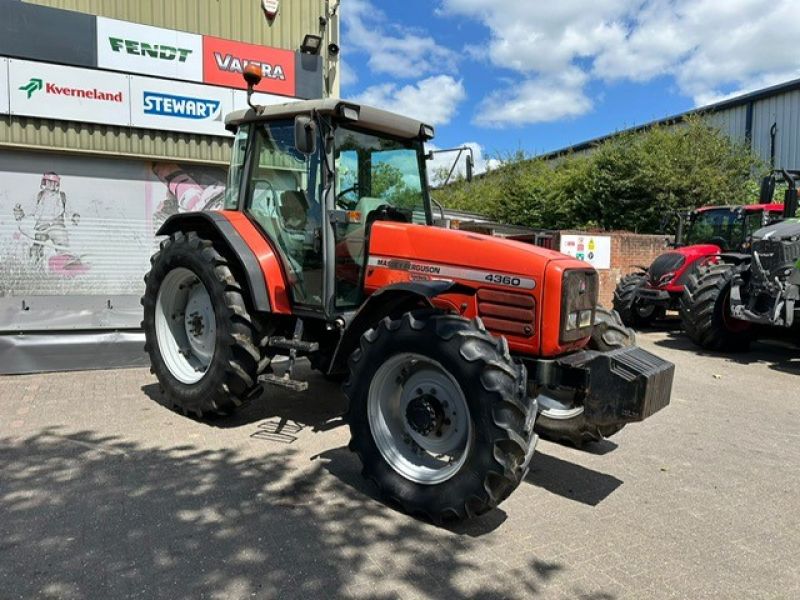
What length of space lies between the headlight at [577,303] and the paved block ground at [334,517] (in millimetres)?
1042

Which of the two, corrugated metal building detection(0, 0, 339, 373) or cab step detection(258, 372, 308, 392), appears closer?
cab step detection(258, 372, 308, 392)

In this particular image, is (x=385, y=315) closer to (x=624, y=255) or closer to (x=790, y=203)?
(x=790, y=203)

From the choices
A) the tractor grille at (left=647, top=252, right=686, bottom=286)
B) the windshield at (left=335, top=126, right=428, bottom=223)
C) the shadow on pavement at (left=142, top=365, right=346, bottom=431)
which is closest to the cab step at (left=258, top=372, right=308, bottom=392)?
the shadow on pavement at (left=142, top=365, right=346, bottom=431)

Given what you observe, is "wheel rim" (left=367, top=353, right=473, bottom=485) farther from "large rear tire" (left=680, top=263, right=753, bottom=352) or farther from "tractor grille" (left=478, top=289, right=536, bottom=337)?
"large rear tire" (left=680, top=263, right=753, bottom=352)

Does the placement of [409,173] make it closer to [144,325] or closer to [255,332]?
[255,332]

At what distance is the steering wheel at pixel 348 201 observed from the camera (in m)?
4.54

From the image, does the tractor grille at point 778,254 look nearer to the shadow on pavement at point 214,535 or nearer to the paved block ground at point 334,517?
the paved block ground at point 334,517

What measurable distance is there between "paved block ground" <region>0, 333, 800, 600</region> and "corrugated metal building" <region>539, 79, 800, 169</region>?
18043mm

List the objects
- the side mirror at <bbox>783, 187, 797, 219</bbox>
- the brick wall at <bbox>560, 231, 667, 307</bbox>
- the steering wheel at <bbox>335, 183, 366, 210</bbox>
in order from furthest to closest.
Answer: the brick wall at <bbox>560, 231, 667, 307</bbox>
the side mirror at <bbox>783, 187, 797, 219</bbox>
the steering wheel at <bbox>335, 183, 366, 210</bbox>

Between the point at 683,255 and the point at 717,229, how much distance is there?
5.09ft

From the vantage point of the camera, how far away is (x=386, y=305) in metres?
4.02

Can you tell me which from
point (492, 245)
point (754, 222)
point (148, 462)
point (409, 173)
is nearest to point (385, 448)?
point (492, 245)

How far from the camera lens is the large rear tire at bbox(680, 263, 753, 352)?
8.79 metres

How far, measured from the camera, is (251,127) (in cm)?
500
